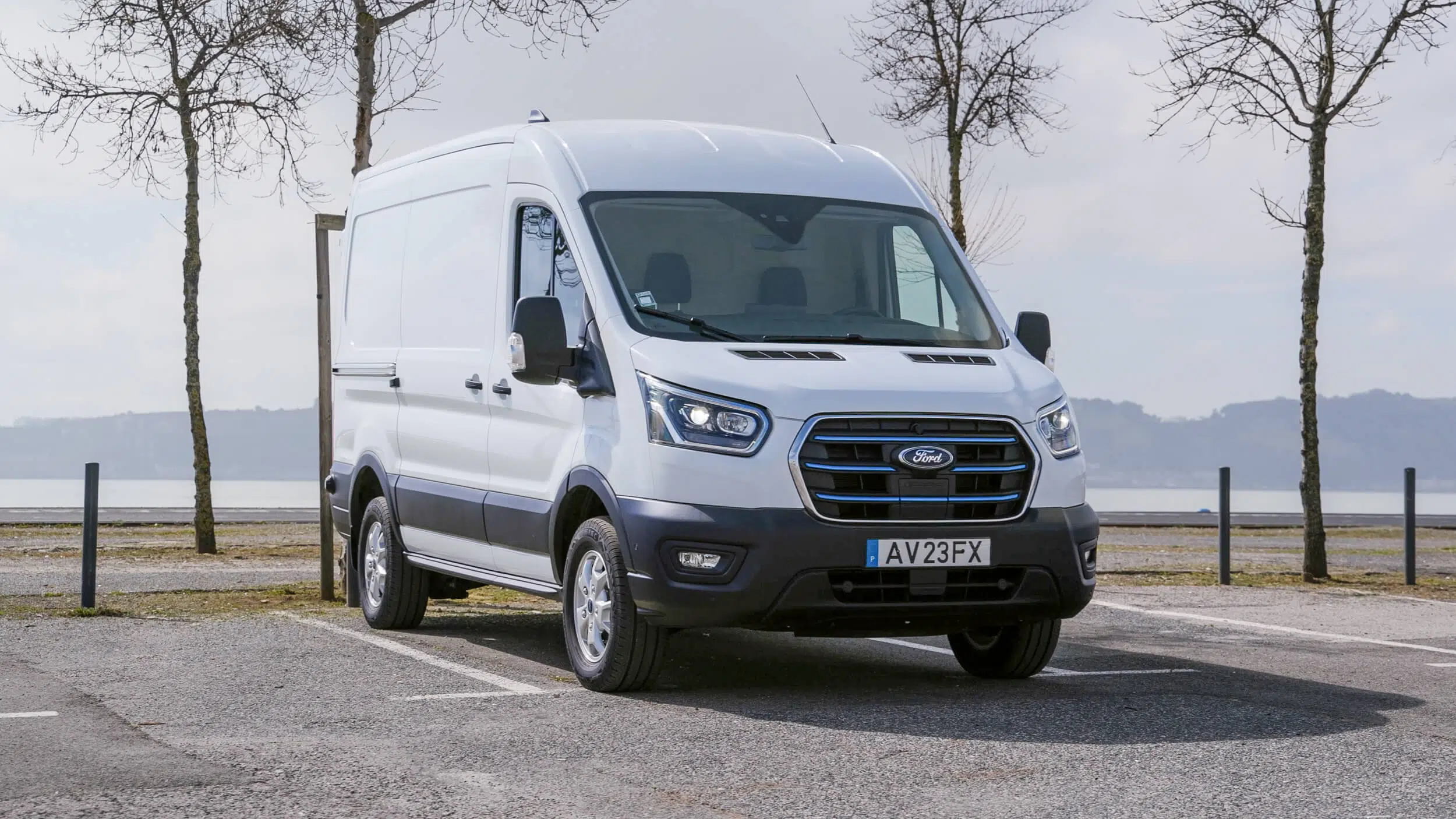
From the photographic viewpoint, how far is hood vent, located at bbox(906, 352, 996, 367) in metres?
7.83

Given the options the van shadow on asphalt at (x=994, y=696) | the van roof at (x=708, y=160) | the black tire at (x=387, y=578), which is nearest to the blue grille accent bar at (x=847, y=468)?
the van shadow on asphalt at (x=994, y=696)

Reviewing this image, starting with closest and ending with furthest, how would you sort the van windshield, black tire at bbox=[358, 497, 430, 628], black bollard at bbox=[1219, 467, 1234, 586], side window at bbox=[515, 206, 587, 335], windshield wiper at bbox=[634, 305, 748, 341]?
windshield wiper at bbox=[634, 305, 748, 341]
the van windshield
side window at bbox=[515, 206, 587, 335]
black tire at bbox=[358, 497, 430, 628]
black bollard at bbox=[1219, 467, 1234, 586]

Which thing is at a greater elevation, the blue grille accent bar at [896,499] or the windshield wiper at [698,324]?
the windshield wiper at [698,324]

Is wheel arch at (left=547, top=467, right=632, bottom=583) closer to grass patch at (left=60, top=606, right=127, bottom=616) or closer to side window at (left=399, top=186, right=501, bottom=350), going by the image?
side window at (left=399, top=186, right=501, bottom=350)

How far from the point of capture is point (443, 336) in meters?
9.66

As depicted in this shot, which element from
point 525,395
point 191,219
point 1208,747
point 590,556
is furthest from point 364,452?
point 191,219

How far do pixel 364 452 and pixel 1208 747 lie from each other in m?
6.05

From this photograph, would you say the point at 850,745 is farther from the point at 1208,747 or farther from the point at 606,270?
the point at 606,270

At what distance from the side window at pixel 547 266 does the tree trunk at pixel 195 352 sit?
10476 mm

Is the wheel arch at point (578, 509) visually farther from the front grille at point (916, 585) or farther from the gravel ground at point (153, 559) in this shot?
the gravel ground at point (153, 559)

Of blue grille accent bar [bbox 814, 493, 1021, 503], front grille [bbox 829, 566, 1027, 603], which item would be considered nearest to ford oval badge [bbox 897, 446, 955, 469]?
blue grille accent bar [bbox 814, 493, 1021, 503]

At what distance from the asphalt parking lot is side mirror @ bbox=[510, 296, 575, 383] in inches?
58.8

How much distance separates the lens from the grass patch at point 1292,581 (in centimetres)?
1538

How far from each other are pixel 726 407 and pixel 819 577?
821mm
